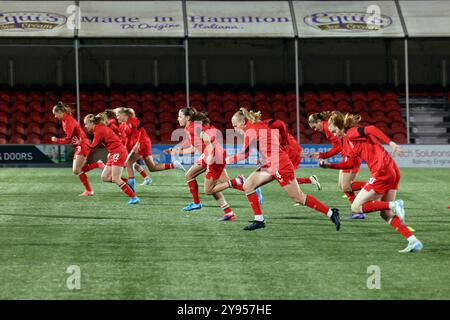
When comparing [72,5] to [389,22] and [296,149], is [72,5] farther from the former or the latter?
[296,149]

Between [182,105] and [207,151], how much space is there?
23.3m

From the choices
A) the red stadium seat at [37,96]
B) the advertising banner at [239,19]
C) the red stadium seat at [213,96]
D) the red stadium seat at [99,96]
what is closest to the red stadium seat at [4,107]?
the red stadium seat at [37,96]

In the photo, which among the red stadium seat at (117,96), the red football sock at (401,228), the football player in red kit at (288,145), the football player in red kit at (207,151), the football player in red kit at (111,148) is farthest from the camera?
the red stadium seat at (117,96)

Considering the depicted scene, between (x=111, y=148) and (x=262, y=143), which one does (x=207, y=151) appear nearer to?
(x=262, y=143)

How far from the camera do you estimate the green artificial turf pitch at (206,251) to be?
9391 millimetres

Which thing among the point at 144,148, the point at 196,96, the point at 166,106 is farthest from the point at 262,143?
the point at 196,96

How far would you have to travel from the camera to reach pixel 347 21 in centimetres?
3447

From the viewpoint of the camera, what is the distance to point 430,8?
35.2m

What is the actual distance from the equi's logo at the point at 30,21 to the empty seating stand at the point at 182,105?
4.61 metres

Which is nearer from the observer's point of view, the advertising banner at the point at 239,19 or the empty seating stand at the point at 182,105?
the advertising banner at the point at 239,19

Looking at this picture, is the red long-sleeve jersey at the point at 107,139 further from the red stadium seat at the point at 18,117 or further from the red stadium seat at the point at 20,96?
the red stadium seat at the point at 20,96

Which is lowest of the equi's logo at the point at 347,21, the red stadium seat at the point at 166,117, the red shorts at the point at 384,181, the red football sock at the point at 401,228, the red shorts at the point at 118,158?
the red football sock at the point at 401,228

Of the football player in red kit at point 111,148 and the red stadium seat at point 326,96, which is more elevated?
the red stadium seat at point 326,96

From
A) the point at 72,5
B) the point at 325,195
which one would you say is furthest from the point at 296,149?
the point at 72,5
